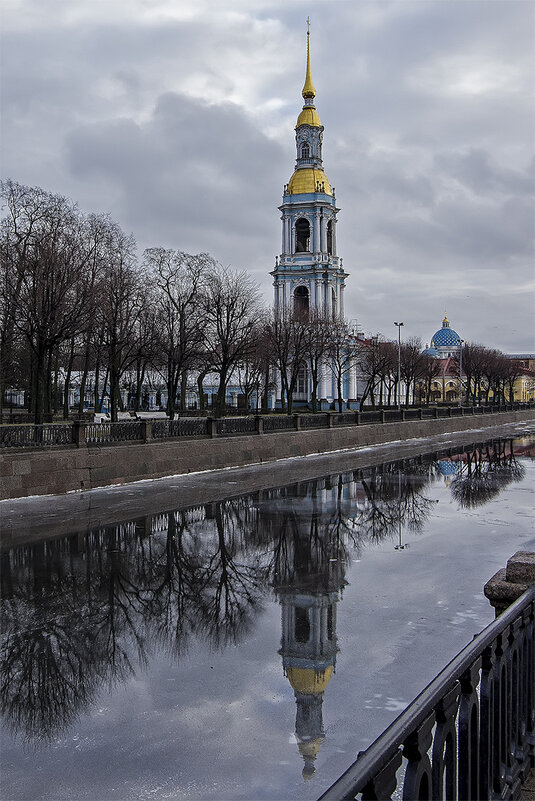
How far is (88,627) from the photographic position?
8.26m

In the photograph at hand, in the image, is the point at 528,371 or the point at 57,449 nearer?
the point at 57,449

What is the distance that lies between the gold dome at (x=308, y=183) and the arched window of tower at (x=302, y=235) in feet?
10.1

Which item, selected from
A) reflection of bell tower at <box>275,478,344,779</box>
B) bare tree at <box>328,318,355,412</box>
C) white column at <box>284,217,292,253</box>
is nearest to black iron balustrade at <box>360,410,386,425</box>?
bare tree at <box>328,318,355,412</box>

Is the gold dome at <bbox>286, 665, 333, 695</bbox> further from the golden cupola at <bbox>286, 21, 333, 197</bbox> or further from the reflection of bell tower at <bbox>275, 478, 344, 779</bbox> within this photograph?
the golden cupola at <bbox>286, 21, 333, 197</bbox>

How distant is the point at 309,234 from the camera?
8050 cm

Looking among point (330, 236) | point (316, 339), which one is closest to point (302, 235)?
point (330, 236)

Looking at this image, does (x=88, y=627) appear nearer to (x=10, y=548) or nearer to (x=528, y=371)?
(x=10, y=548)

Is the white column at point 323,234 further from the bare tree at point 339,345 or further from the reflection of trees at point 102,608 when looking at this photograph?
the reflection of trees at point 102,608

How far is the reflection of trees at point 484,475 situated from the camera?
20.2 meters

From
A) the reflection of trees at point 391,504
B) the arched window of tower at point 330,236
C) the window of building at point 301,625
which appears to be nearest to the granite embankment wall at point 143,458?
the reflection of trees at point 391,504

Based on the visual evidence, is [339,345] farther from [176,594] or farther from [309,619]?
[309,619]

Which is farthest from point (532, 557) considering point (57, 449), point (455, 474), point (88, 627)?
point (455, 474)

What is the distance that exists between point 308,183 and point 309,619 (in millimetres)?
75506

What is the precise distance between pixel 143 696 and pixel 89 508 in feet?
38.3
